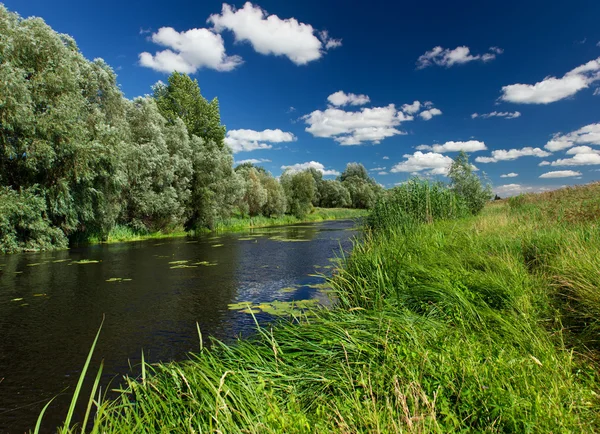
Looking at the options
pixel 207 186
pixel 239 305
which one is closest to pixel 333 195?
pixel 207 186


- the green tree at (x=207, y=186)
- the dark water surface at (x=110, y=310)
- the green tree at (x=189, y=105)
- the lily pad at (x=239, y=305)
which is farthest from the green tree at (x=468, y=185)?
the green tree at (x=189, y=105)

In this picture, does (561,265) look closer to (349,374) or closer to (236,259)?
(349,374)

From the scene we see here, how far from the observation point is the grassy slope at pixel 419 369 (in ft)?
7.29

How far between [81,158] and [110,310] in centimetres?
1330

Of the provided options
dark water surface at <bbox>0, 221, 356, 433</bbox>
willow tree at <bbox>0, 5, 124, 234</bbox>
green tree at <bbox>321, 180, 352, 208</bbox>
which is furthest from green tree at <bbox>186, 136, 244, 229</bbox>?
green tree at <bbox>321, 180, 352, 208</bbox>

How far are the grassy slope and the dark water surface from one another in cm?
150

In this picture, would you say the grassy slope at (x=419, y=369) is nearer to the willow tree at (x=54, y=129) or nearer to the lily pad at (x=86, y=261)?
the lily pad at (x=86, y=261)

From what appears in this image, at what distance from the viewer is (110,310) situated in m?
7.51

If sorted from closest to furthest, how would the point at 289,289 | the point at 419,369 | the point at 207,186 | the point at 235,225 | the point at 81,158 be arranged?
the point at 419,369 < the point at 289,289 < the point at 81,158 < the point at 207,186 < the point at 235,225

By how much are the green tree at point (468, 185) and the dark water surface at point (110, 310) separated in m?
9.64

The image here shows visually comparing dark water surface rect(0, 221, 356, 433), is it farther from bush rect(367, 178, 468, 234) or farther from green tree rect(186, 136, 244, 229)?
green tree rect(186, 136, 244, 229)

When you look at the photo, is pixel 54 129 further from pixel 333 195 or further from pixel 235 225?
pixel 333 195

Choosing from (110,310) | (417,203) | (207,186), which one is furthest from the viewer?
(207,186)

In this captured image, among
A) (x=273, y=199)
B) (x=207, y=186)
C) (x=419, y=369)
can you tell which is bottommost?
(x=419, y=369)
